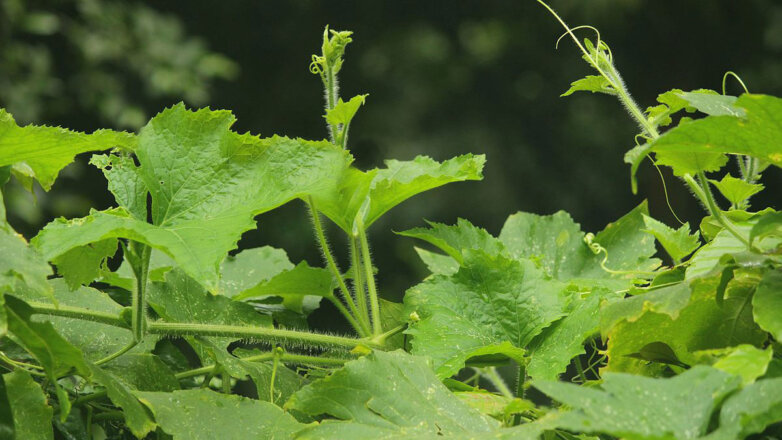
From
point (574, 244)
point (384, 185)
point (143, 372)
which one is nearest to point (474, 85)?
point (574, 244)

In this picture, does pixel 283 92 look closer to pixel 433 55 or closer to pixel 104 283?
pixel 433 55

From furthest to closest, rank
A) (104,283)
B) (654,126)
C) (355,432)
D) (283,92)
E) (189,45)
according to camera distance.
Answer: (283,92), (189,45), (104,283), (654,126), (355,432)

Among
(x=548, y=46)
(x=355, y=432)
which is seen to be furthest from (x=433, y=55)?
(x=355, y=432)

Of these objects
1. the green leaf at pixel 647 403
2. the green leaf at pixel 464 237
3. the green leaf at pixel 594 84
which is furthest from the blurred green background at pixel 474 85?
the green leaf at pixel 647 403

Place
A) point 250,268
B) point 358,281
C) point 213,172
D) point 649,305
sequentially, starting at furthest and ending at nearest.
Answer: point 250,268
point 358,281
point 213,172
point 649,305

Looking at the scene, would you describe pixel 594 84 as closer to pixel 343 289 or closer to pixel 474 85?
pixel 343 289

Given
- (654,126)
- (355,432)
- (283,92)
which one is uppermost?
(654,126)

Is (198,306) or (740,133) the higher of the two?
(740,133)
